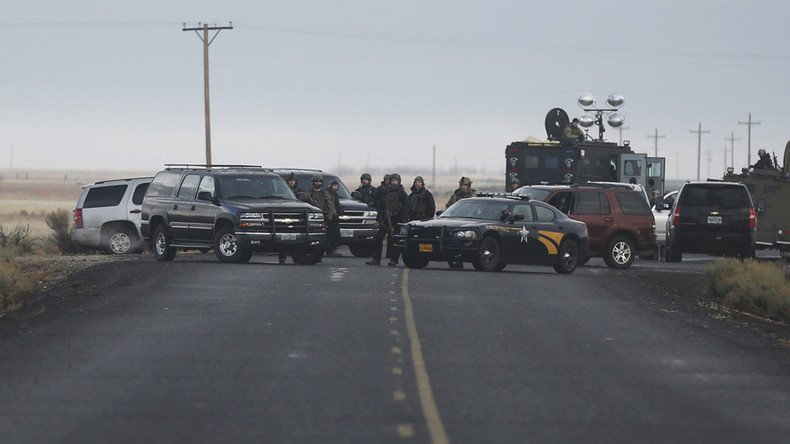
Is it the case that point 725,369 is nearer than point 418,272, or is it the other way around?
point 725,369

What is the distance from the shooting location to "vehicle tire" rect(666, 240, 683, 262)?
1396 inches

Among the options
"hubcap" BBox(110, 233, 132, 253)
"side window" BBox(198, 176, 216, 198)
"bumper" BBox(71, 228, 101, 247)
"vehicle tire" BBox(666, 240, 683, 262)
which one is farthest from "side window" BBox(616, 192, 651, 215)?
"bumper" BBox(71, 228, 101, 247)

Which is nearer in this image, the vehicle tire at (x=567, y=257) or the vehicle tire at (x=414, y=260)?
the vehicle tire at (x=414, y=260)

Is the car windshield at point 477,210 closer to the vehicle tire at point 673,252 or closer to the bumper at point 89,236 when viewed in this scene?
the vehicle tire at point 673,252

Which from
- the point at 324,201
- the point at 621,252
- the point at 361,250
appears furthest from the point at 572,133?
the point at 324,201

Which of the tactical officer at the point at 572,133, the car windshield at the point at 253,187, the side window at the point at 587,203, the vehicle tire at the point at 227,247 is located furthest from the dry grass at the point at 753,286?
the tactical officer at the point at 572,133

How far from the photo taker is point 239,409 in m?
11.5

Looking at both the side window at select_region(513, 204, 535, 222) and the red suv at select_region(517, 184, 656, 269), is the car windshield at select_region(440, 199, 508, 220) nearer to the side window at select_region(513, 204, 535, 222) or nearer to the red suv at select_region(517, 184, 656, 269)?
the side window at select_region(513, 204, 535, 222)

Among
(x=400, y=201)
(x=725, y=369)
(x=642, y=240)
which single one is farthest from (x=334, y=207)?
(x=725, y=369)

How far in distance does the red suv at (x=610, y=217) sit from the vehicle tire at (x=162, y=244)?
25.9 feet

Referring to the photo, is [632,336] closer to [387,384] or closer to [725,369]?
[725,369]

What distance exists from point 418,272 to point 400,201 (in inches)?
139

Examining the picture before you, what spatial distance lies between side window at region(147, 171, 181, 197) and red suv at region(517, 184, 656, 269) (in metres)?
7.71

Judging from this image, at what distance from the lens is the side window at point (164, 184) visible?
102 ft
